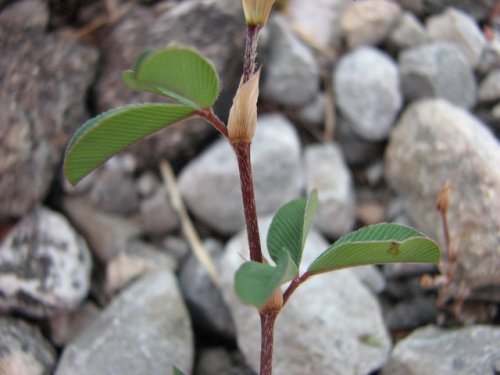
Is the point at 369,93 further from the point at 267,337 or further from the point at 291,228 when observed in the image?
the point at 267,337

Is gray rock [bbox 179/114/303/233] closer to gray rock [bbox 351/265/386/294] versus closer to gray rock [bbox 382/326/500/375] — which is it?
gray rock [bbox 351/265/386/294]

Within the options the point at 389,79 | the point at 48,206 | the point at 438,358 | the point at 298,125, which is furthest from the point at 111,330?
the point at 389,79

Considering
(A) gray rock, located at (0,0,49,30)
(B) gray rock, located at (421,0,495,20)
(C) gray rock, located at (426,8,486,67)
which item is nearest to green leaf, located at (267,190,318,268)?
(A) gray rock, located at (0,0,49,30)

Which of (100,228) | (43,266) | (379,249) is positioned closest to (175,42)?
(100,228)

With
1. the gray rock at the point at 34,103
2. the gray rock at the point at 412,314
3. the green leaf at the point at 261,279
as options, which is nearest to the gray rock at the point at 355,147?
the gray rock at the point at 412,314

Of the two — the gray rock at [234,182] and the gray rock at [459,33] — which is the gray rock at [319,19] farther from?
the gray rock at [234,182]

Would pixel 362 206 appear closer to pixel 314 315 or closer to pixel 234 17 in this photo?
pixel 314 315
